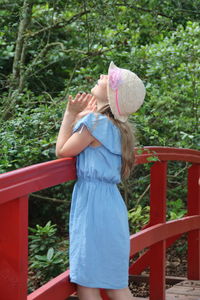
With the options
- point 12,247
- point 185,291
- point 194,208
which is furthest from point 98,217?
point 194,208

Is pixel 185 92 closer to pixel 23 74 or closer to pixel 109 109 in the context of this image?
pixel 23 74

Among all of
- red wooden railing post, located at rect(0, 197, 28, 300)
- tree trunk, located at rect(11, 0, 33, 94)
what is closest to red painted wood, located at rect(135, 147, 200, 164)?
red wooden railing post, located at rect(0, 197, 28, 300)

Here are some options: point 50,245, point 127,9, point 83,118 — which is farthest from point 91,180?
point 127,9

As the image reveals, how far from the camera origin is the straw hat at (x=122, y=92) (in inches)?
132

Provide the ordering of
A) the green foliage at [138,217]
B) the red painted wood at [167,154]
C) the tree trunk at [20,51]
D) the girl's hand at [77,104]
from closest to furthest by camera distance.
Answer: the girl's hand at [77,104]
the red painted wood at [167,154]
the tree trunk at [20,51]
the green foliage at [138,217]

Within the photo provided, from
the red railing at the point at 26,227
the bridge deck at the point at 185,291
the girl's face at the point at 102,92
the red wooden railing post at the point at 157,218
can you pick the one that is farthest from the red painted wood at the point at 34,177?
the bridge deck at the point at 185,291

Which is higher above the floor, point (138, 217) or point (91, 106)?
point (91, 106)

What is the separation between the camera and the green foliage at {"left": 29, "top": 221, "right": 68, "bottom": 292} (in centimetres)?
560

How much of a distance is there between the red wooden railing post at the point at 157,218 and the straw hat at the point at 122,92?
1309 mm

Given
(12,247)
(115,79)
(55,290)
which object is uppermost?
(115,79)

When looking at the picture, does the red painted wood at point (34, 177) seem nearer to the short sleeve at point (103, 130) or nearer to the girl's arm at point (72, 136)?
the girl's arm at point (72, 136)

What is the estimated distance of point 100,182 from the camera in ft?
10.8

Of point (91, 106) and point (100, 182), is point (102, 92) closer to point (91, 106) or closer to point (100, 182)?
point (91, 106)

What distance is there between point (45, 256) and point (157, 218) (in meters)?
1.41
